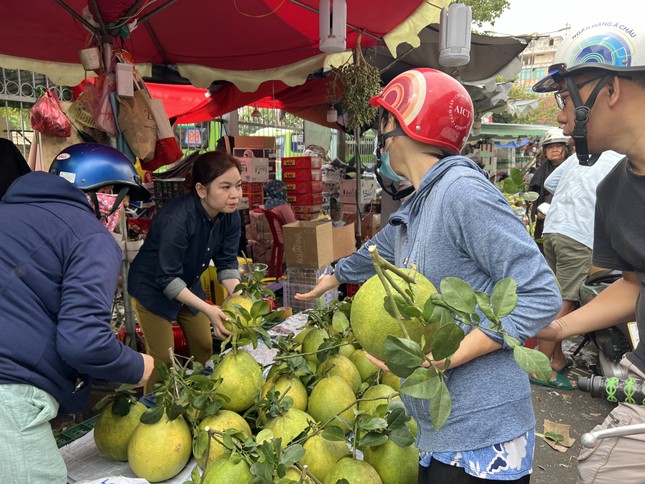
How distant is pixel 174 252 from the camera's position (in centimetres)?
283

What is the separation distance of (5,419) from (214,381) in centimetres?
64

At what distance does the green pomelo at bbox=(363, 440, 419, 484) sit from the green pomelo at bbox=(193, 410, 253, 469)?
0.46 m

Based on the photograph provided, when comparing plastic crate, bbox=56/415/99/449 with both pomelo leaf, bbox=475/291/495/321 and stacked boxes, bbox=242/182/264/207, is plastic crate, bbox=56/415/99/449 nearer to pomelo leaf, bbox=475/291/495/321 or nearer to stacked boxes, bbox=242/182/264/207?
pomelo leaf, bbox=475/291/495/321

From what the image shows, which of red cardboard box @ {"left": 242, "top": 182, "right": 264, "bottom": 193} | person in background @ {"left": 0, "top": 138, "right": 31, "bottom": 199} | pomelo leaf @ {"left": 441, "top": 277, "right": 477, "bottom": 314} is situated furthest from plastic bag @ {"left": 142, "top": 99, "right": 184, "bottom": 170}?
red cardboard box @ {"left": 242, "top": 182, "right": 264, "bottom": 193}

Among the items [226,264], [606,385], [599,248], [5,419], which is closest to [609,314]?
[599,248]

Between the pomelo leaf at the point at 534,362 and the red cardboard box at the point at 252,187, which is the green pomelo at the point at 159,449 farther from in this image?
the red cardboard box at the point at 252,187

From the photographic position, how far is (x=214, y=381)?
1728mm

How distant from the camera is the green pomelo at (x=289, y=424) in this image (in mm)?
1607

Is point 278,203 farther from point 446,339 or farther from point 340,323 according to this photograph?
point 446,339

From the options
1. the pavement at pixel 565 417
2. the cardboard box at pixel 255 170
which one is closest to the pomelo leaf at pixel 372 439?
the pavement at pixel 565 417

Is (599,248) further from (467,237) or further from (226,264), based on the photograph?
(226,264)

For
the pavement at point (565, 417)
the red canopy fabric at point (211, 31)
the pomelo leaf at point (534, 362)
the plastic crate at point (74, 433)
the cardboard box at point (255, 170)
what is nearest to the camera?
the pomelo leaf at point (534, 362)

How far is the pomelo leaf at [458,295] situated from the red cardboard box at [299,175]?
631 centimetres

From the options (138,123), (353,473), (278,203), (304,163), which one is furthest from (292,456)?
(304,163)
